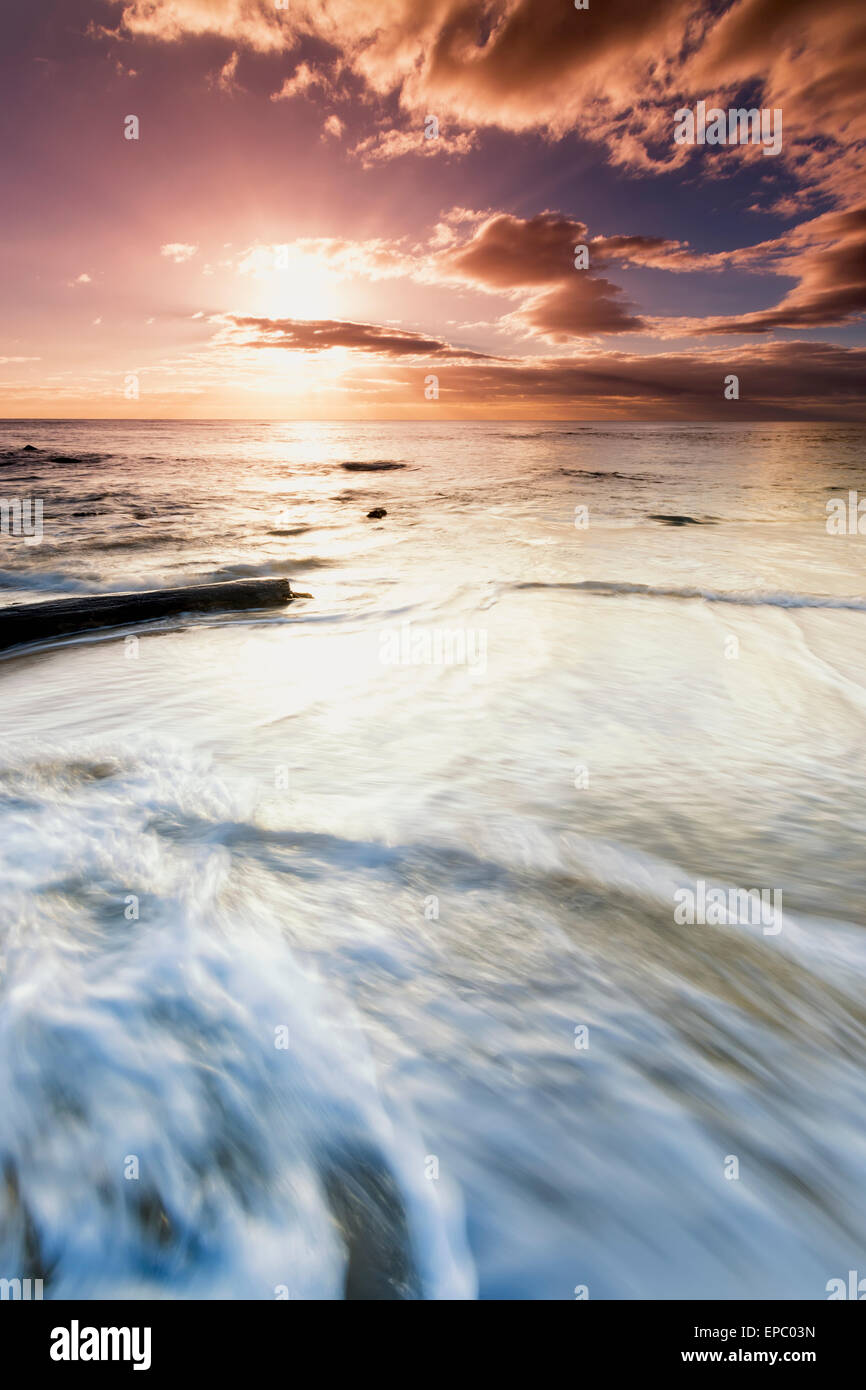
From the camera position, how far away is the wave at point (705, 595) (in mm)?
7895

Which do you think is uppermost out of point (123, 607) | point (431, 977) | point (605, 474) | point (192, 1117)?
point (605, 474)

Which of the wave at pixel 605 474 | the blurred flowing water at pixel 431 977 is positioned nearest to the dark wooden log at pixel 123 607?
the blurred flowing water at pixel 431 977

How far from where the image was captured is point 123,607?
23.8ft

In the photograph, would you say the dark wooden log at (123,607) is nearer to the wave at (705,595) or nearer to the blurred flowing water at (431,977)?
the blurred flowing water at (431,977)

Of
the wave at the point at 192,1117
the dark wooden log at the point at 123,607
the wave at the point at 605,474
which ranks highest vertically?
the wave at the point at 605,474

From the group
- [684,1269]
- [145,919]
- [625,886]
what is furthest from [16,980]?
[625,886]

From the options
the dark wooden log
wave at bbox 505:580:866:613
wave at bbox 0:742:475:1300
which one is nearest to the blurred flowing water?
wave at bbox 0:742:475:1300

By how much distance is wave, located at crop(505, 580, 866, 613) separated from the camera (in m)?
7.89

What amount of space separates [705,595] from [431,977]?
7.31 meters

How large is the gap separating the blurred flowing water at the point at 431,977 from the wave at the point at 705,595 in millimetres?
2019

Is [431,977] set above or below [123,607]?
below

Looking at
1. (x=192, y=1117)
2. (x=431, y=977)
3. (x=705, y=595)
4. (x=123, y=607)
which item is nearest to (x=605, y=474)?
(x=705, y=595)

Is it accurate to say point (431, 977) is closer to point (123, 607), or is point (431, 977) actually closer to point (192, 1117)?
point (192, 1117)

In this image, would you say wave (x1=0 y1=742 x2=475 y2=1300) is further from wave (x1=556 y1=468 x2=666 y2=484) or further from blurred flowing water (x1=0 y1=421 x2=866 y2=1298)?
wave (x1=556 y1=468 x2=666 y2=484)
